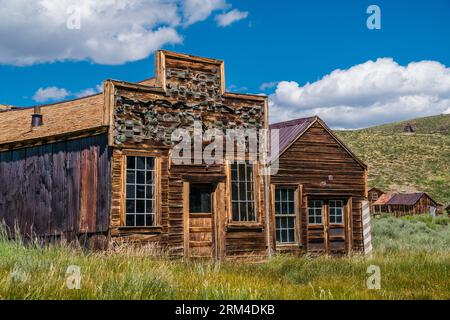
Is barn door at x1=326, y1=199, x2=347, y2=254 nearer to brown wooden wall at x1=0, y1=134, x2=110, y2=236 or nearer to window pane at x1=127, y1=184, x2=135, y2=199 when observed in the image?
window pane at x1=127, y1=184, x2=135, y2=199

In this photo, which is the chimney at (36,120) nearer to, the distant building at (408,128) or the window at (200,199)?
the window at (200,199)

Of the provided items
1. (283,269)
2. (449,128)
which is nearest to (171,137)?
(283,269)

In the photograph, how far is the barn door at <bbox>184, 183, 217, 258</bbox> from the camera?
582 inches

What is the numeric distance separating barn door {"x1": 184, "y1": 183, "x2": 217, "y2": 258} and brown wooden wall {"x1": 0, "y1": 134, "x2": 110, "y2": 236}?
2.30 metres

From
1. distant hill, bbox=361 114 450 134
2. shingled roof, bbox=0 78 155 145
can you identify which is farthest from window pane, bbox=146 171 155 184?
distant hill, bbox=361 114 450 134

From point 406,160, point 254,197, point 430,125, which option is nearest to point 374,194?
point 406,160

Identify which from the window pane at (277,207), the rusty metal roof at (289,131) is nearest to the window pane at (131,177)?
the window pane at (277,207)

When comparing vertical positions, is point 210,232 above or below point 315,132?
below

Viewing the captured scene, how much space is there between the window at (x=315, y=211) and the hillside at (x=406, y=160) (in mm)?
43297

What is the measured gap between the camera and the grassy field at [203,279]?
673 centimetres

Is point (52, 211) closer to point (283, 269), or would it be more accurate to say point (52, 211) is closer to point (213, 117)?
point (213, 117)

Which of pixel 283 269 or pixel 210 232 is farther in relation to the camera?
pixel 210 232

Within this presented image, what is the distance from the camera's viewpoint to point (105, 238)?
13.4 m
